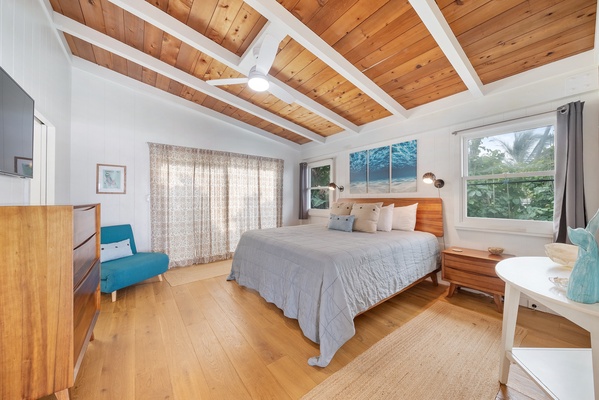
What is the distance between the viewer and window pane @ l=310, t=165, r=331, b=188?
482 cm

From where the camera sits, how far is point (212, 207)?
13.6 ft

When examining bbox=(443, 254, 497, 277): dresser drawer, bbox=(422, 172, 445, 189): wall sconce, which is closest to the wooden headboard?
bbox=(422, 172, 445, 189): wall sconce

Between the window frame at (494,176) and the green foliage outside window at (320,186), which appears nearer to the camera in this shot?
the window frame at (494,176)

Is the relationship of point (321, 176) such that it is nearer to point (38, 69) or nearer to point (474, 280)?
point (474, 280)

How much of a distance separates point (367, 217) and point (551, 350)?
1.93 metres

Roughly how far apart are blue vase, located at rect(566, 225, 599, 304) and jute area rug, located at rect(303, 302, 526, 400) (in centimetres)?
83

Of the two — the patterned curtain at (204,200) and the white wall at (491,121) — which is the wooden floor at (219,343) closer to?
the white wall at (491,121)

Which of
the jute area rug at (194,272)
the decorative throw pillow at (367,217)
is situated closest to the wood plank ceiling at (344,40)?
the decorative throw pillow at (367,217)

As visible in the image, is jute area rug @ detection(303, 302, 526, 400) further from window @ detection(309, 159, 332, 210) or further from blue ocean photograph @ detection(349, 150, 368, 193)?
window @ detection(309, 159, 332, 210)

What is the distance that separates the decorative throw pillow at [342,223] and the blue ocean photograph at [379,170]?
1023 millimetres

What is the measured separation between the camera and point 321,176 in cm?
498

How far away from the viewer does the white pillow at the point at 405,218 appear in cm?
312

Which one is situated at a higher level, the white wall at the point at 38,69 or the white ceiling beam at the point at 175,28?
the white ceiling beam at the point at 175,28

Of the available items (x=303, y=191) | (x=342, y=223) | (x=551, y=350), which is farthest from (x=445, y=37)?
(x=303, y=191)
